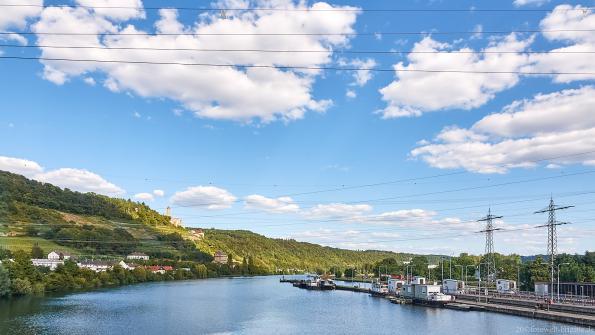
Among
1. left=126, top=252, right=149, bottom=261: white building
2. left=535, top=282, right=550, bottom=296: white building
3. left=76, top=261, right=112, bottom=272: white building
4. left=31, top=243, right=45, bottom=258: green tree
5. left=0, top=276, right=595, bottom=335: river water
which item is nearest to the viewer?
left=0, top=276, right=595, bottom=335: river water

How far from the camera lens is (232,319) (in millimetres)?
63250

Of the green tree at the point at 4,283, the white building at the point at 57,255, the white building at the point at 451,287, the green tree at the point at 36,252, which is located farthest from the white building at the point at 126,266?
the white building at the point at 451,287

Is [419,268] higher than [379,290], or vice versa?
[419,268]

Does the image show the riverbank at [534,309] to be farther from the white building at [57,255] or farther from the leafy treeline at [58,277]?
the white building at [57,255]

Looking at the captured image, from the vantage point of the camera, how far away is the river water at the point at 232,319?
177ft

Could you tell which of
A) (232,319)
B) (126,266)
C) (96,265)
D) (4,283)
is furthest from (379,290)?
(4,283)

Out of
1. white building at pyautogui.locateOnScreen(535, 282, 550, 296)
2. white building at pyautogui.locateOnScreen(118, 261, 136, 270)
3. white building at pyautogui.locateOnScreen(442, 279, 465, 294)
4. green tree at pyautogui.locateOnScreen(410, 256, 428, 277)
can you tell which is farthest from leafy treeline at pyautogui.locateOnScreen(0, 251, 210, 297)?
white building at pyautogui.locateOnScreen(535, 282, 550, 296)

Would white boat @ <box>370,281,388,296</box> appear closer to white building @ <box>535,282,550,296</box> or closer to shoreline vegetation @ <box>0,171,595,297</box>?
shoreline vegetation @ <box>0,171,595,297</box>

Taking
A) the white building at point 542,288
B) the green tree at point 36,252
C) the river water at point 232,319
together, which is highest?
the green tree at point 36,252

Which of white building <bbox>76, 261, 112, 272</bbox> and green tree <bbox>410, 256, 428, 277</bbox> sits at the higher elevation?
green tree <bbox>410, 256, 428, 277</bbox>

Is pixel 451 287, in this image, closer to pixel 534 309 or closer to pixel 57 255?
pixel 534 309

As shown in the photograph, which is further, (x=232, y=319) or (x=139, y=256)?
(x=139, y=256)

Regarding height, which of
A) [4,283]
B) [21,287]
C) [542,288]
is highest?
[542,288]

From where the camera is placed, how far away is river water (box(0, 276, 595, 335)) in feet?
177
